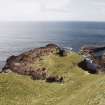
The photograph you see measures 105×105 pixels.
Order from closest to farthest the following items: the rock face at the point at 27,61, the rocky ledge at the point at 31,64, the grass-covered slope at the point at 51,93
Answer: the grass-covered slope at the point at 51,93, the rocky ledge at the point at 31,64, the rock face at the point at 27,61

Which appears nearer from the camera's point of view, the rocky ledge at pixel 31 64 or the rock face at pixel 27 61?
the rocky ledge at pixel 31 64

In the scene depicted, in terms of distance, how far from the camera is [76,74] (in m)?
68.2

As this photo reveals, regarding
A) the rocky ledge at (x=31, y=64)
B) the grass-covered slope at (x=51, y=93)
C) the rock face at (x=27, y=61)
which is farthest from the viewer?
the rock face at (x=27, y=61)

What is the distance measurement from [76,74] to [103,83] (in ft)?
93.1

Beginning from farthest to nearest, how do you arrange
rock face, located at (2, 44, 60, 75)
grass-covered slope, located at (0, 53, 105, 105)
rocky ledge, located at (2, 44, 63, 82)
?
rock face, located at (2, 44, 60, 75) < rocky ledge, located at (2, 44, 63, 82) < grass-covered slope, located at (0, 53, 105, 105)

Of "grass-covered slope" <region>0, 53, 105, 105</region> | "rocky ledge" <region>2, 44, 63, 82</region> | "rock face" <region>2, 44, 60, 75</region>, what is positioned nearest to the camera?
"grass-covered slope" <region>0, 53, 105, 105</region>

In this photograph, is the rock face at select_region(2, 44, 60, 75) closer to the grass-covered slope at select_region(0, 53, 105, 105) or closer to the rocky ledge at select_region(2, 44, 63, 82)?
the rocky ledge at select_region(2, 44, 63, 82)

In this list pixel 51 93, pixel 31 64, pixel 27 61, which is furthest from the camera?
pixel 27 61

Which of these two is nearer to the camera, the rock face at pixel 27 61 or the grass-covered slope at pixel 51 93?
the grass-covered slope at pixel 51 93

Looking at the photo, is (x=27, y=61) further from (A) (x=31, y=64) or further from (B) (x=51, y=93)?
(B) (x=51, y=93)

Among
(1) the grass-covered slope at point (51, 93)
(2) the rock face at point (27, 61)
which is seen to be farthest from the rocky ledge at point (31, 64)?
(1) the grass-covered slope at point (51, 93)

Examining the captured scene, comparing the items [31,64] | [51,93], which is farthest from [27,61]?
[51,93]

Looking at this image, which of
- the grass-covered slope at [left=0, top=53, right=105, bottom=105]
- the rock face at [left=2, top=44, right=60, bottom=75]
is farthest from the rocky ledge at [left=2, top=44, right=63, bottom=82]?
the grass-covered slope at [left=0, top=53, right=105, bottom=105]

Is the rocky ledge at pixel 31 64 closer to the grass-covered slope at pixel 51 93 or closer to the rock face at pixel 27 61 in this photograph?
the rock face at pixel 27 61
